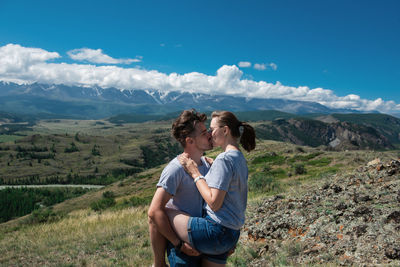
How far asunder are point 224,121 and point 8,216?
110 m

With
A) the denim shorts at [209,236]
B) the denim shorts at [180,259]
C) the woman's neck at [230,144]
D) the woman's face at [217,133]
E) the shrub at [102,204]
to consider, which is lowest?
the shrub at [102,204]

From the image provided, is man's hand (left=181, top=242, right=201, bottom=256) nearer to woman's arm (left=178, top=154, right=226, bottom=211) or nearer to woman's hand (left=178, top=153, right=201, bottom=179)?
woman's arm (left=178, top=154, right=226, bottom=211)

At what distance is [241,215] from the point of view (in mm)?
3975

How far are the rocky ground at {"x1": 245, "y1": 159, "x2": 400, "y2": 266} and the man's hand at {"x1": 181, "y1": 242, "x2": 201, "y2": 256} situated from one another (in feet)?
10.8

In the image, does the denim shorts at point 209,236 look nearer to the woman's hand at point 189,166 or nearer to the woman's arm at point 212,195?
the woman's arm at point 212,195

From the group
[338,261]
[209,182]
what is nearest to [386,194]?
[338,261]

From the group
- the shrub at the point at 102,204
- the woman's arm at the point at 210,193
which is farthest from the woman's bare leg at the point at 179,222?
the shrub at the point at 102,204

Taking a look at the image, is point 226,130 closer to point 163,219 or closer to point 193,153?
point 193,153

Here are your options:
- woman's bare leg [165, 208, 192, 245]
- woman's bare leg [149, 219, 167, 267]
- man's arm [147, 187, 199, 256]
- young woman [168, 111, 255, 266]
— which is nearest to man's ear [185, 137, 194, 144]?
young woman [168, 111, 255, 266]

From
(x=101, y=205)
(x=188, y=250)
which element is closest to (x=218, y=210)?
(x=188, y=250)

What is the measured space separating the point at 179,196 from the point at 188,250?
0.73 metres

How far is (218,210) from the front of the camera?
3.81 m

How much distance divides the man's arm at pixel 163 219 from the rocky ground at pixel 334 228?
3.41 metres

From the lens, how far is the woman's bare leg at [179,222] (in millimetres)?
3811
